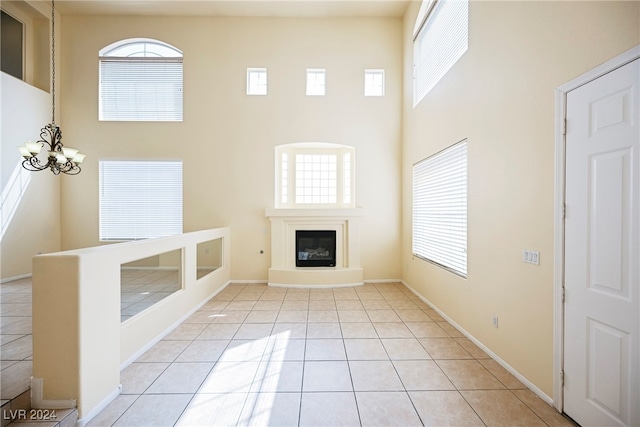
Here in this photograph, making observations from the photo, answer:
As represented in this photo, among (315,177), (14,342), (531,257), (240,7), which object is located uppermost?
(240,7)

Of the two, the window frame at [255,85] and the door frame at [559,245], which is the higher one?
the window frame at [255,85]

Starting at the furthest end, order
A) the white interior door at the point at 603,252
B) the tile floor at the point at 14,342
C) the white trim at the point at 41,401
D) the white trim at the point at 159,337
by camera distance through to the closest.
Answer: the white trim at the point at 159,337
the tile floor at the point at 14,342
the white trim at the point at 41,401
the white interior door at the point at 603,252

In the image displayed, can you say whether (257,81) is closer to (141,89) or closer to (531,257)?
(141,89)

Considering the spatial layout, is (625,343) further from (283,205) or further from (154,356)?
(283,205)

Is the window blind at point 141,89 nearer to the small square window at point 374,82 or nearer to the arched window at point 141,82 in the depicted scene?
the arched window at point 141,82

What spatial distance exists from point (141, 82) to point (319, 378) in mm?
6646

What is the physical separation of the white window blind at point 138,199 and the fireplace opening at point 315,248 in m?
2.58

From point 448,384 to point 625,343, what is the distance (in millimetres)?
1211

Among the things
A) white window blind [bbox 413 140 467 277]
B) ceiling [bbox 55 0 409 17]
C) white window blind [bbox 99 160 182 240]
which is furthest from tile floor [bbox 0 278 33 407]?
ceiling [bbox 55 0 409 17]

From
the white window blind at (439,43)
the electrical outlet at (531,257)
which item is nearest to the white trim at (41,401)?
the electrical outlet at (531,257)

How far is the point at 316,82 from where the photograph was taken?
226 inches

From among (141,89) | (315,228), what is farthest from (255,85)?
(315,228)

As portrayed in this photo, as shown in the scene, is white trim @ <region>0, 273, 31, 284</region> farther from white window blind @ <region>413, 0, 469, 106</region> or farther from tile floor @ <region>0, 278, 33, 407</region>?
white window blind @ <region>413, 0, 469, 106</region>

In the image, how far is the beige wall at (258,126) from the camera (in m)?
5.66
